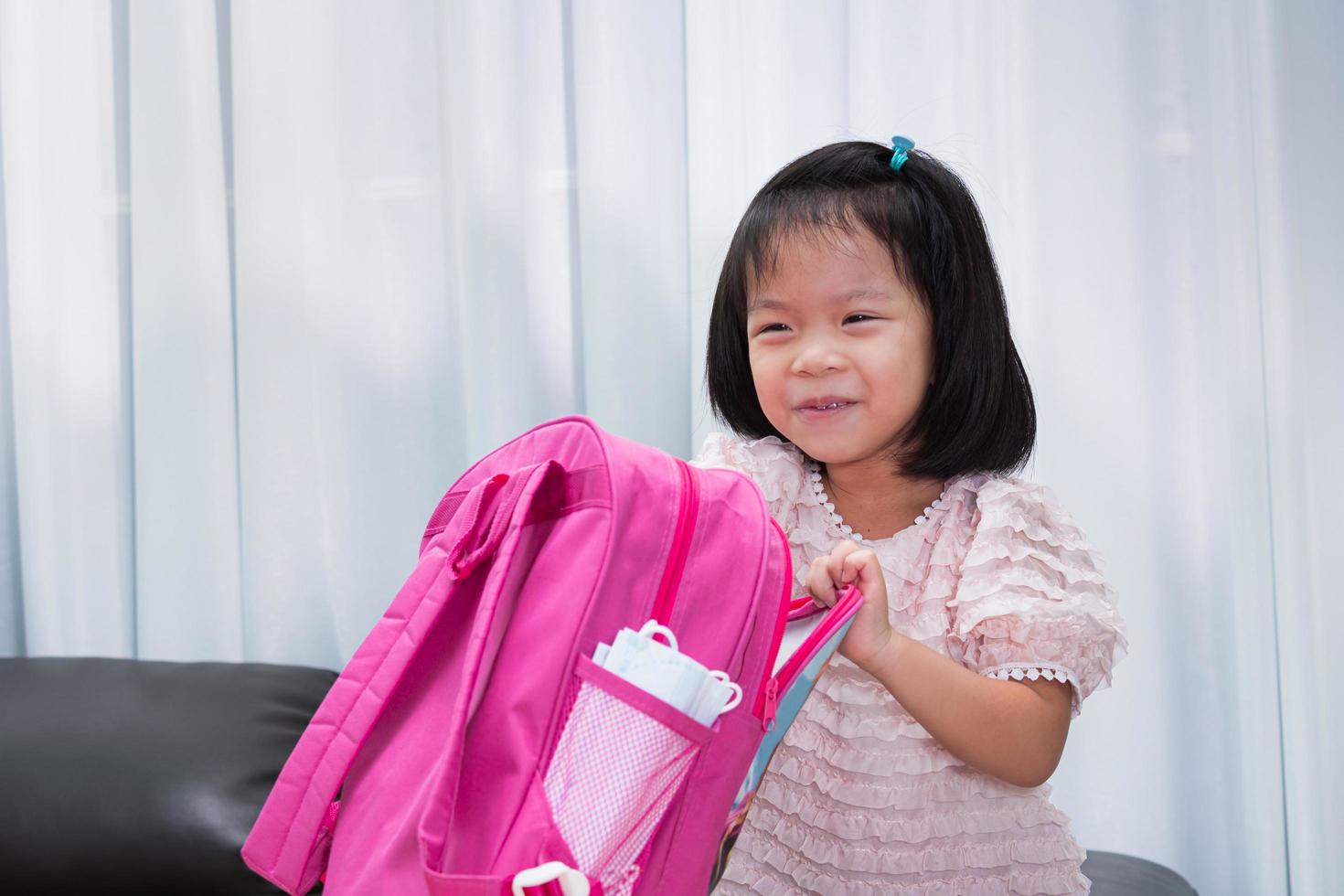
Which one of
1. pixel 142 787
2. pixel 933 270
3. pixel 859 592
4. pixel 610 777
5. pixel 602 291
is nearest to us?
pixel 610 777

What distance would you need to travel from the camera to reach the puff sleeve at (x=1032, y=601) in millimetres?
790

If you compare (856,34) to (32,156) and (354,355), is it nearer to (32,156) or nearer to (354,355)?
(354,355)

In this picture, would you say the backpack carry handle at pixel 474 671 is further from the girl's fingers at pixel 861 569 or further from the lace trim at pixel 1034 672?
the lace trim at pixel 1034 672

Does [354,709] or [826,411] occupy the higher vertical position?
[826,411]

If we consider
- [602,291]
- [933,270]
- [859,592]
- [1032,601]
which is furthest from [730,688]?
[602,291]

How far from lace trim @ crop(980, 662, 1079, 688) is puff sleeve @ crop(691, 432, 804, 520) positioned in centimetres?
22

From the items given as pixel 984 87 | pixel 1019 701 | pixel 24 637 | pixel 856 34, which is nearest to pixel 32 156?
pixel 24 637

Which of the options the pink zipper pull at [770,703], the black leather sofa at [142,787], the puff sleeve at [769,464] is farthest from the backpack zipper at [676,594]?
the black leather sofa at [142,787]

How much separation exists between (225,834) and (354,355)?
556 mm

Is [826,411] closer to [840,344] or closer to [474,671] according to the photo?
[840,344]

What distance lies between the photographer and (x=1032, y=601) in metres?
0.79

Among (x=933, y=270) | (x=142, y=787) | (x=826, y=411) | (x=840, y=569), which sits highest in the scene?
(x=933, y=270)

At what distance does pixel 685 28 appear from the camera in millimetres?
1203

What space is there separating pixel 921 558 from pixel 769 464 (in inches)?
5.7
